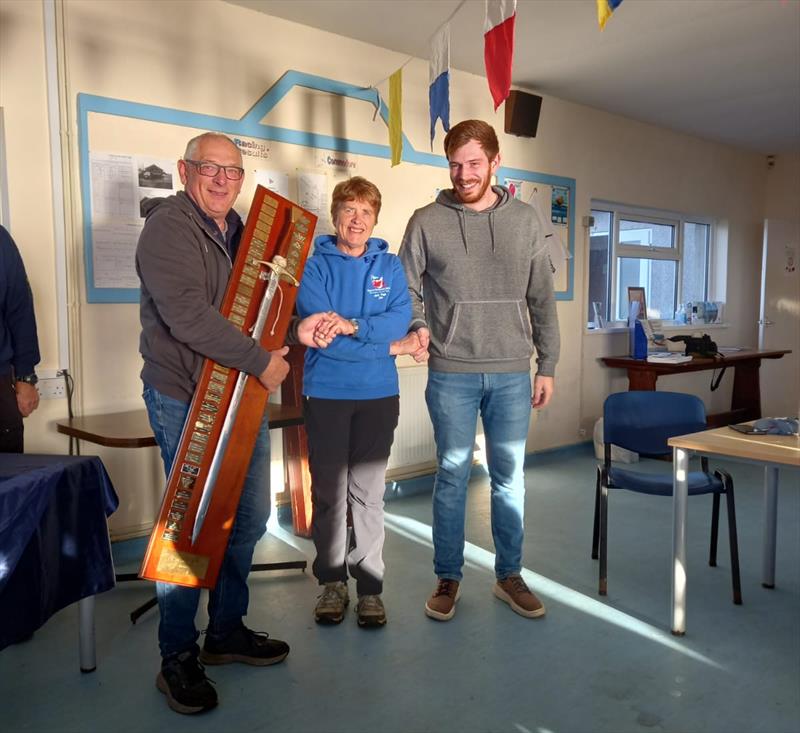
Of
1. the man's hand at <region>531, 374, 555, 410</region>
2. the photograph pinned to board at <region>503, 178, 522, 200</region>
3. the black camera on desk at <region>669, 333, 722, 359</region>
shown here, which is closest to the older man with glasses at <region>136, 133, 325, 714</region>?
the man's hand at <region>531, 374, 555, 410</region>

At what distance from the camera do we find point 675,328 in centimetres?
601

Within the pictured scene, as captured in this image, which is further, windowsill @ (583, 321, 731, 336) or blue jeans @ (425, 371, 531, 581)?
windowsill @ (583, 321, 731, 336)

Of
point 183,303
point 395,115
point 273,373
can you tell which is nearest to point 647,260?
point 395,115

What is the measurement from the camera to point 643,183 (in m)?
5.61

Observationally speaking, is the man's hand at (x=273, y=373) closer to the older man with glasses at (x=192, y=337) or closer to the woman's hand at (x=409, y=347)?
the older man with glasses at (x=192, y=337)

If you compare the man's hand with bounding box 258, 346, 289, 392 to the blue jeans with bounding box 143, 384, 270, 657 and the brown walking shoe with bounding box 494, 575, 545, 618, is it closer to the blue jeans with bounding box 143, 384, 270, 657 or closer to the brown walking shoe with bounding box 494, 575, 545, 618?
the blue jeans with bounding box 143, 384, 270, 657

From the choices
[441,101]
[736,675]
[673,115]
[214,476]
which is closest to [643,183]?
[673,115]

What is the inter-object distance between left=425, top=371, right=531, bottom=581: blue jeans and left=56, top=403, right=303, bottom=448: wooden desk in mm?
702

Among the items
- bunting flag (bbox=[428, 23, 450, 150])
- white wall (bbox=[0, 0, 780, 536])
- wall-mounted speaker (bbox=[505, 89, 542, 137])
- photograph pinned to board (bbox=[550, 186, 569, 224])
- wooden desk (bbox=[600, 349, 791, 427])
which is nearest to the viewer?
white wall (bbox=[0, 0, 780, 536])

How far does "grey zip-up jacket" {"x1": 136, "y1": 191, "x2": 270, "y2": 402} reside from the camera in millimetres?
1699

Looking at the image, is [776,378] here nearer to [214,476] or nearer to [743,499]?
[743,499]

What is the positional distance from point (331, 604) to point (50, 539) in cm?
98

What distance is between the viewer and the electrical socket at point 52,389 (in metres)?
2.83

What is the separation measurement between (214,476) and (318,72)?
2.54 metres
